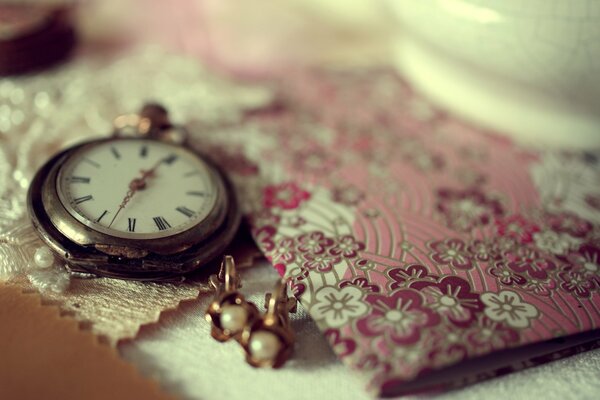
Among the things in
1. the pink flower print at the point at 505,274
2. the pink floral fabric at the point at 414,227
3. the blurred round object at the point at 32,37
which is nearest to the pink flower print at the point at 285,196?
the pink floral fabric at the point at 414,227

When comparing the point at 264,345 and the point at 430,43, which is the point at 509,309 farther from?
the point at 430,43

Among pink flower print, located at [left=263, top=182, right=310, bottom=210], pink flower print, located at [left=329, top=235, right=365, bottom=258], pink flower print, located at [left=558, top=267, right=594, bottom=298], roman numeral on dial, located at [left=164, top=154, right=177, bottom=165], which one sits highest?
roman numeral on dial, located at [left=164, top=154, right=177, bottom=165]

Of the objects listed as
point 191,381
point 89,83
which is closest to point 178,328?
point 191,381

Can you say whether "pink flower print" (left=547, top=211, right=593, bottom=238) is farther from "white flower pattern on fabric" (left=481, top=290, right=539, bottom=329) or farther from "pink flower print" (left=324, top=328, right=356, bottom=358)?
"pink flower print" (left=324, top=328, right=356, bottom=358)

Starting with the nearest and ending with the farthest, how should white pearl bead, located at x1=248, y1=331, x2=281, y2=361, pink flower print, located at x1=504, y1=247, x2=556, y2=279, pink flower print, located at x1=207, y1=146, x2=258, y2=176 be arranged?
white pearl bead, located at x1=248, y1=331, x2=281, y2=361, pink flower print, located at x1=504, y1=247, x2=556, y2=279, pink flower print, located at x1=207, y1=146, x2=258, y2=176

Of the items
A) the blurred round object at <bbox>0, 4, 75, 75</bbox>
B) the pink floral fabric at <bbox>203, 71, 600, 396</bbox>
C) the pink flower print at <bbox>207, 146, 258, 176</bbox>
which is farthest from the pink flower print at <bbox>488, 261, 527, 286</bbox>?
the blurred round object at <bbox>0, 4, 75, 75</bbox>

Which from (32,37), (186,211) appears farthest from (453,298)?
(32,37)
